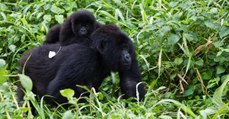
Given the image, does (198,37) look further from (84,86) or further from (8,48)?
(8,48)

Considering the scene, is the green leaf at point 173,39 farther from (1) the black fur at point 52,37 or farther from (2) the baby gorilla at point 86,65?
(1) the black fur at point 52,37

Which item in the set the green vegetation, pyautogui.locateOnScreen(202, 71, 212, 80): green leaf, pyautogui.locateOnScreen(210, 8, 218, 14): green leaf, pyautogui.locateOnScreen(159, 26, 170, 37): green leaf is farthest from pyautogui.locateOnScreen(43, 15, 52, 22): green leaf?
pyautogui.locateOnScreen(202, 71, 212, 80): green leaf

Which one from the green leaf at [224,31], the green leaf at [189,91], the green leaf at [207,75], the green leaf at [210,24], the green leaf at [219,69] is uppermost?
the green leaf at [210,24]

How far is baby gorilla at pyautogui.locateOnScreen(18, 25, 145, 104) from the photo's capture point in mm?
5094

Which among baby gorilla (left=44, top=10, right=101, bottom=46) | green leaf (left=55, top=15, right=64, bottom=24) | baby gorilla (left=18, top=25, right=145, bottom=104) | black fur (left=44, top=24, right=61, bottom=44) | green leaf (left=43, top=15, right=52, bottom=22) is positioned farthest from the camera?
green leaf (left=43, top=15, right=52, bottom=22)

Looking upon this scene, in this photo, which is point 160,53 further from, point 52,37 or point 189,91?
point 52,37

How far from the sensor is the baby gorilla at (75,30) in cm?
581

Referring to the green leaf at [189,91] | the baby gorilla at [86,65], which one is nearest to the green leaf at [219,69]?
the green leaf at [189,91]

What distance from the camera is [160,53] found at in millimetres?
5754

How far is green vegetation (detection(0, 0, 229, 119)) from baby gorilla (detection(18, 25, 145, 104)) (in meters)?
0.15

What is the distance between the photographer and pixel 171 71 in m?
5.79

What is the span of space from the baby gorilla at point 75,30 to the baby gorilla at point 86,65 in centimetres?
37

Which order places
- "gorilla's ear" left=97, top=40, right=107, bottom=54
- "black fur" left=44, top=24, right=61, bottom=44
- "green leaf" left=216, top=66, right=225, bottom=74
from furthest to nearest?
"black fur" left=44, top=24, right=61, bottom=44, "green leaf" left=216, top=66, right=225, bottom=74, "gorilla's ear" left=97, top=40, right=107, bottom=54

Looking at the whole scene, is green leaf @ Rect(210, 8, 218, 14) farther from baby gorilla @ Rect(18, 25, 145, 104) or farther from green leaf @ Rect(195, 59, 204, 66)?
baby gorilla @ Rect(18, 25, 145, 104)
